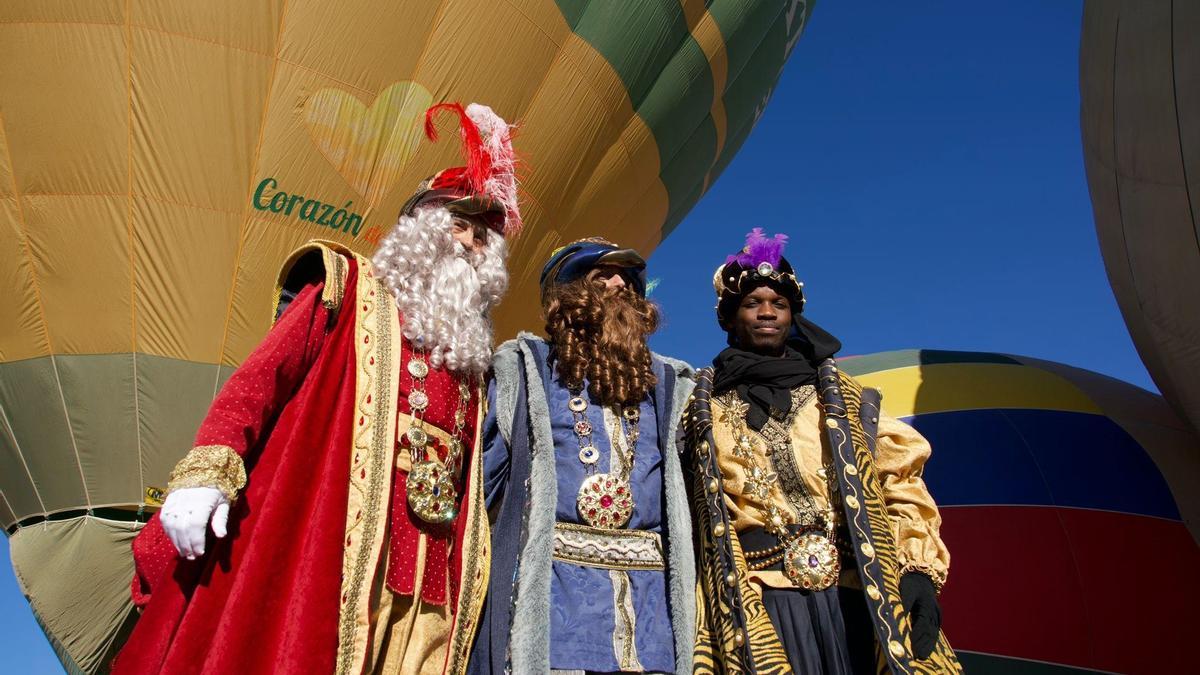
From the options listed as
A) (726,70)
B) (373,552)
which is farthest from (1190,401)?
(726,70)

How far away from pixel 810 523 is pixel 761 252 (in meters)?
1.15

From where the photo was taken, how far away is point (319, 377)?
2762 millimetres

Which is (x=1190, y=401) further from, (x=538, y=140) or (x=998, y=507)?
(x=538, y=140)

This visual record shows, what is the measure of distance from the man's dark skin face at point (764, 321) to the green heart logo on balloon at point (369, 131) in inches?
160

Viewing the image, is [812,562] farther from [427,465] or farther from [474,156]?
[474,156]

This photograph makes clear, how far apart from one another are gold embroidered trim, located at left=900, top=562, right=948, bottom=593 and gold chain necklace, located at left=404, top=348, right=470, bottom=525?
1.46m

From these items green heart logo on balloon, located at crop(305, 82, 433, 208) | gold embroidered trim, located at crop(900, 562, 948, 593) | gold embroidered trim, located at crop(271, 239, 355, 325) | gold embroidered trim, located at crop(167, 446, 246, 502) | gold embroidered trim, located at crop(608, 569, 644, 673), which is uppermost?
green heart logo on balloon, located at crop(305, 82, 433, 208)

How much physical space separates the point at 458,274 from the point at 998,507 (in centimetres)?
412

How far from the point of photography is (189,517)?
7.54ft

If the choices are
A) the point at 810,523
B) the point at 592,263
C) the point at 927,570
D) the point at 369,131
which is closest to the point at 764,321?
the point at 592,263

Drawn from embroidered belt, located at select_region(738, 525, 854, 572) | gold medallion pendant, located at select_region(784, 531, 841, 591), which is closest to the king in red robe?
embroidered belt, located at select_region(738, 525, 854, 572)

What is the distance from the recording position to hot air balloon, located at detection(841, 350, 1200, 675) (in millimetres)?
4988

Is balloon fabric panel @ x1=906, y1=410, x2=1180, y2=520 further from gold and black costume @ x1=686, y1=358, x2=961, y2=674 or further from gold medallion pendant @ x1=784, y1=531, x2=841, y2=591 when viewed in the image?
gold medallion pendant @ x1=784, y1=531, x2=841, y2=591

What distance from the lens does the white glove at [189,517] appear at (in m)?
2.29
